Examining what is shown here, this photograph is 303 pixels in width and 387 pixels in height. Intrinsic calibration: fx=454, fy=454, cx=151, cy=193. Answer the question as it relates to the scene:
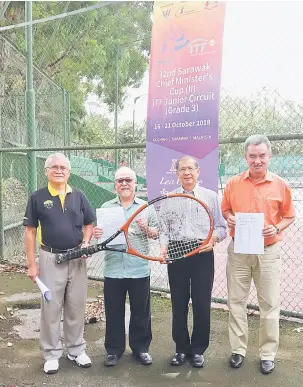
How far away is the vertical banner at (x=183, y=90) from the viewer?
4.16 metres

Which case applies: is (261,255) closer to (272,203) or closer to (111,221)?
(272,203)

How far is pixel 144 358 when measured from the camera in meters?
3.68

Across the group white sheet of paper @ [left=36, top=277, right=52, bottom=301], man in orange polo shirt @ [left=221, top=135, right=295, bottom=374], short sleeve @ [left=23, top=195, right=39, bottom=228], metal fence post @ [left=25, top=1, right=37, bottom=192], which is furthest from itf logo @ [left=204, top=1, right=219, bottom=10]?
metal fence post @ [left=25, top=1, right=37, bottom=192]

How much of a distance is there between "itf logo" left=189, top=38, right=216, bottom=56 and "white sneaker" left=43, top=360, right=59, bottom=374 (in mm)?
2963

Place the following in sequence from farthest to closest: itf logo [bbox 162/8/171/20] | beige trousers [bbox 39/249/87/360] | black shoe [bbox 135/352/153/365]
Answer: itf logo [bbox 162/8/171/20], black shoe [bbox 135/352/153/365], beige trousers [bbox 39/249/87/360]

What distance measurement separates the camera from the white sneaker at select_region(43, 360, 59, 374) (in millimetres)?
3540

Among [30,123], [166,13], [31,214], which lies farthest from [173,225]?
[30,123]

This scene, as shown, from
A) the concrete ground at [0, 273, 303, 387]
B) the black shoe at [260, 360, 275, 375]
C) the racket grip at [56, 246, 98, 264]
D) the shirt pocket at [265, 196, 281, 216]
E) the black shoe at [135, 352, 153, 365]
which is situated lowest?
the concrete ground at [0, 273, 303, 387]

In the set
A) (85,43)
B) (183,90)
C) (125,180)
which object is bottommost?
(125,180)

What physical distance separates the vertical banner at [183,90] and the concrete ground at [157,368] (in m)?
1.47

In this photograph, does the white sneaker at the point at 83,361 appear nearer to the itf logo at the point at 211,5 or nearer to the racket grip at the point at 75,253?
the racket grip at the point at 75,253

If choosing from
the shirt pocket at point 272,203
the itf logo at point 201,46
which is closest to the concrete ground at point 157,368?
the shirt pocket at point 272,203

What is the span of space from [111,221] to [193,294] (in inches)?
33.5

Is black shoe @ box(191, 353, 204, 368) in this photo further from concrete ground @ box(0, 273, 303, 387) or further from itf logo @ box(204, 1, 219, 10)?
itf logo @ box(204, 1, 219, 10)
